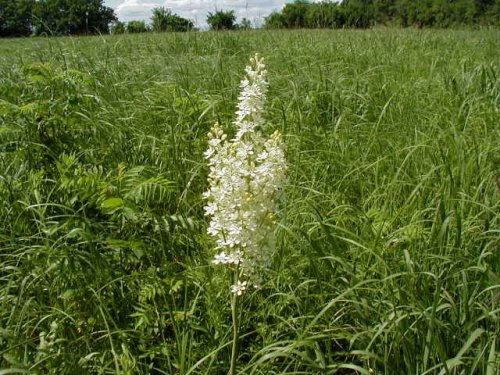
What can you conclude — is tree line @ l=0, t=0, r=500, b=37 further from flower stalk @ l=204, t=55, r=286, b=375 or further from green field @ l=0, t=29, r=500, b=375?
flower stalk @ l=204, t=55, r=286, b=375

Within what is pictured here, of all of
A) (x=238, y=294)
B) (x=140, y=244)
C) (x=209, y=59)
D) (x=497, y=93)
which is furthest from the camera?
(x=209, y=59)

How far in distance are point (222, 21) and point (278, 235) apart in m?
7.17

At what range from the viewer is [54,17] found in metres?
9.38

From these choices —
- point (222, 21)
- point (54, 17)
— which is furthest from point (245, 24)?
point (54, 17)

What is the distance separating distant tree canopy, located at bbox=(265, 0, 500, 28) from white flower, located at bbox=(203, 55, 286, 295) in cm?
655

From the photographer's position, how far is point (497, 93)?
3824mm

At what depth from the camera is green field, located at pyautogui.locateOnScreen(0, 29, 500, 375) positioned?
1.70 m

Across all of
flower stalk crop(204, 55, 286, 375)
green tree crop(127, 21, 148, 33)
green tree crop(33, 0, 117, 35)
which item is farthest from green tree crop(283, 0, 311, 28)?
flower stalk crop(204, 55, 286, 375)

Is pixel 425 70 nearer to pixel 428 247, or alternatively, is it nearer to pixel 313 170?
pixel 313 170

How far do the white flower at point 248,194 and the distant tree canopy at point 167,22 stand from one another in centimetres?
538

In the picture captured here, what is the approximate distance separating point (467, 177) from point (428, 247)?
0.67m

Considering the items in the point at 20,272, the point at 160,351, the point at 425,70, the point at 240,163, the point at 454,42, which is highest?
the point at 454,42

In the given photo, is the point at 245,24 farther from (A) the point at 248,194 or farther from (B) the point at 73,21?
(A) the point at 248,194

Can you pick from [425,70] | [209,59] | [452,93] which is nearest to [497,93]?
[452,93]
